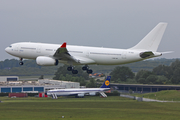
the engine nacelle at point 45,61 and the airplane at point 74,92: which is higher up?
the engine nacelle at point 45,61

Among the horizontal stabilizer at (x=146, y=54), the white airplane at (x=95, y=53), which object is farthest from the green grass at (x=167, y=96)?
the horizontal stabilizer at (x=146, y=54)

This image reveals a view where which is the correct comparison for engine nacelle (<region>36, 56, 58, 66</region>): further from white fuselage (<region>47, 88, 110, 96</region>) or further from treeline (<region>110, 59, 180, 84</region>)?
treeline (<region>110, 59, 180, 84</region>)

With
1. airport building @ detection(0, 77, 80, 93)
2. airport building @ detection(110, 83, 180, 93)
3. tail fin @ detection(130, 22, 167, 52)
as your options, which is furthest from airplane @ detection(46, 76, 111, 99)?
tail fin @ detection(130, 22, 167, 52)

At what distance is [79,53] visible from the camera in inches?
2362

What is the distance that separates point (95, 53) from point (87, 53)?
148cm

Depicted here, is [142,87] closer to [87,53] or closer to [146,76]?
[146,76]

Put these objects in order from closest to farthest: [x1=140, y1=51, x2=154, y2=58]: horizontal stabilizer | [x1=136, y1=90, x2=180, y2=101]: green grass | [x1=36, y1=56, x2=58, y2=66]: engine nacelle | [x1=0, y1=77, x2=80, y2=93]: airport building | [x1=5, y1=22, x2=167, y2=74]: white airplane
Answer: [x1=140, y1=51, x2=154, y2=58]: horizontal stabilizer
[x1=5, y1=22, x2=167, y2=74]: white airplane
[x1=36, y1=56, x2=58, y2=66]: engine nacelle
[x1=136, y1=90, x2=180, y2=101]: green grass
[x1=0, y1=77, x2=80, y2=93]: airport building

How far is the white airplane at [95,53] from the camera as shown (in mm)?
57688

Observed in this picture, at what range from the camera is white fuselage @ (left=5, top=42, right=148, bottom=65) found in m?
57.7

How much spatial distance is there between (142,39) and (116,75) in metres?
127

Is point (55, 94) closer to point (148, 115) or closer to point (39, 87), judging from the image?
point (39, 87)

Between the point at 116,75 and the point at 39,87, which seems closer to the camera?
the point at 39,87

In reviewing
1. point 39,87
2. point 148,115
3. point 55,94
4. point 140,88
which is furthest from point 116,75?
point 148,115

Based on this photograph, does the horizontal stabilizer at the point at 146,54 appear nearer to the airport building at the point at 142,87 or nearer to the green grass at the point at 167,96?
the green grass at the point at 167,96
